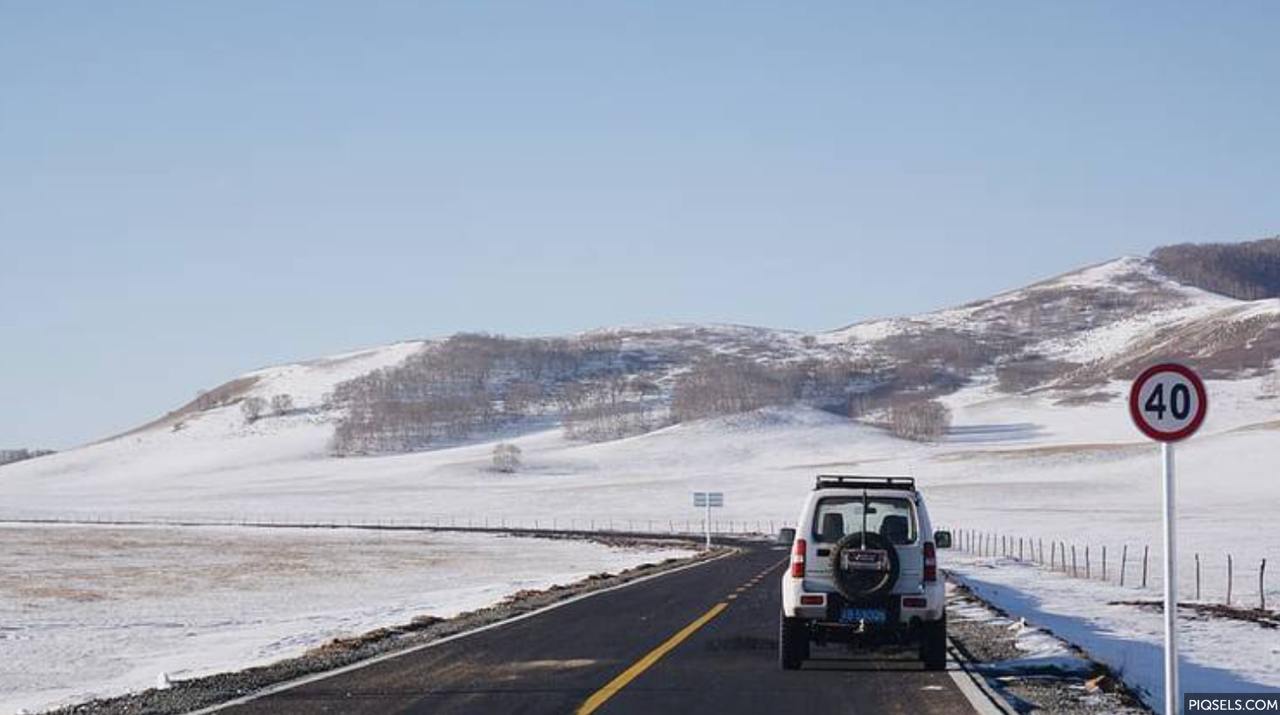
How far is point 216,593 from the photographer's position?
4603 cm

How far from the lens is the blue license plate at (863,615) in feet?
59.4

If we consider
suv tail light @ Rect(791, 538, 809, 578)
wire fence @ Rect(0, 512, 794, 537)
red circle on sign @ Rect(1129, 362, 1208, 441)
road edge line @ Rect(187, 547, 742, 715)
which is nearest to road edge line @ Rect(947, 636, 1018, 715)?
suv tail light @ Rect(791, 538, 809, 578)

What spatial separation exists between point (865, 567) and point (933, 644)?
1268mm

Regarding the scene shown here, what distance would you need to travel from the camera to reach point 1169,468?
12633 millimetres

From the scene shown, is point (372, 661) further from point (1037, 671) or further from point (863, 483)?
point (1037, 671)

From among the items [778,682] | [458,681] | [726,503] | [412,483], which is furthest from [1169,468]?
[412,483]

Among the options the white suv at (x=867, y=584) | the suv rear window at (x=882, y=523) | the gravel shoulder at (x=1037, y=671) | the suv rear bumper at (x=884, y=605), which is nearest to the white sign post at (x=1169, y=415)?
the gravel shoulder at (x=1037, y=671)

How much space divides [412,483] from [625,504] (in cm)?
5598

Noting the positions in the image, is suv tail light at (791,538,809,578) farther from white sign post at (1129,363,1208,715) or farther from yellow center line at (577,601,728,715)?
white sign post at (1129,363,1208,715)

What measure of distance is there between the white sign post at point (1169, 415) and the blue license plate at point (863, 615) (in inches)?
231

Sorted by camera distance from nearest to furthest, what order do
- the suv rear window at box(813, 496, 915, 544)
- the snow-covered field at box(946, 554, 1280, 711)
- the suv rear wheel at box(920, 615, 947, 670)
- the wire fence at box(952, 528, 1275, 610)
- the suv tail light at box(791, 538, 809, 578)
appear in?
the snow-covered field at box(946, 554, 1280, 711)
the suv rear wheel at box(920, 615, 947, 670)
the suv tail light at box(791, 538, 809, 578)
the suv rear window at box(813, 496, 915, 544)
the wire fence at box(952, 528, 1275, 610)

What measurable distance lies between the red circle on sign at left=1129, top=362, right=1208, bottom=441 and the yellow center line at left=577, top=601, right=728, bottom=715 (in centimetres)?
573

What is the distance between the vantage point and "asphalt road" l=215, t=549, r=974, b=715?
15180 millimetres

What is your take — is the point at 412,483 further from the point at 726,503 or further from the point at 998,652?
the point at 998,652
